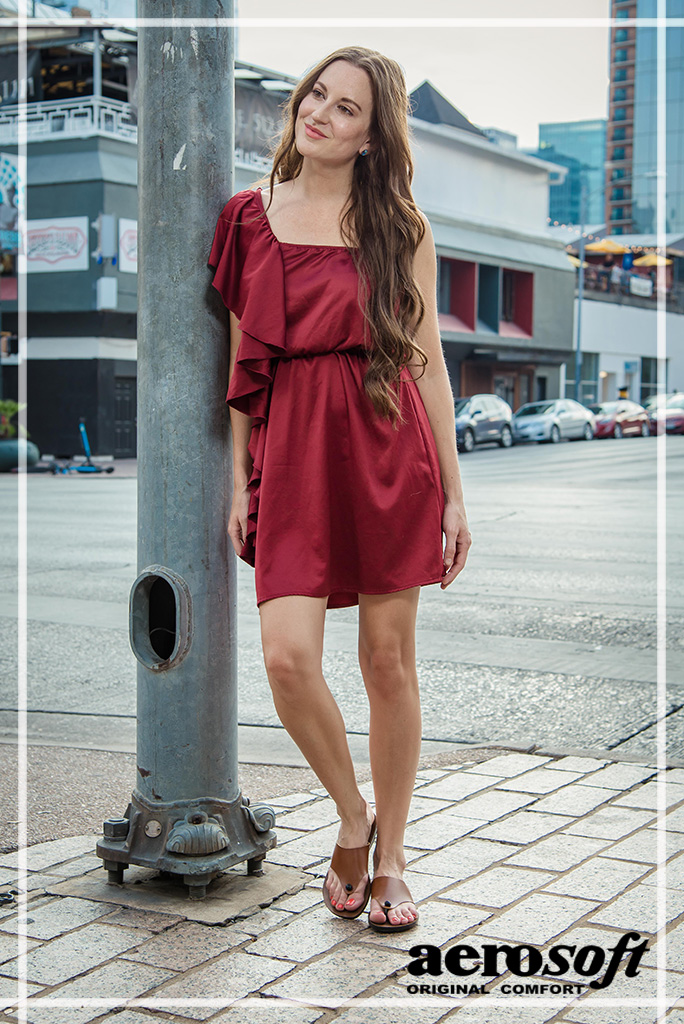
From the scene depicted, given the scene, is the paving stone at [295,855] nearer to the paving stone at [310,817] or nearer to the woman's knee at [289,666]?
the paving stone at [310,817]

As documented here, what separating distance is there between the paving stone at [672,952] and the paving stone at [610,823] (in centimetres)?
70

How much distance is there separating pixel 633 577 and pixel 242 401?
6.51m

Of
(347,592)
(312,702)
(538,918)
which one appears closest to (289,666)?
(312,702)

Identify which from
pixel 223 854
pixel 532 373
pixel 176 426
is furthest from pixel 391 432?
pixel 532 373

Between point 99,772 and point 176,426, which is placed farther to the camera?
point 99,772

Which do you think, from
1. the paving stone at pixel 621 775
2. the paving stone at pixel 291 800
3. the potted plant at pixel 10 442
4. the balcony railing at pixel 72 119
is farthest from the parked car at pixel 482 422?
the paving stone at pixel 291 800

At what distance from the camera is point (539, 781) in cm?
406

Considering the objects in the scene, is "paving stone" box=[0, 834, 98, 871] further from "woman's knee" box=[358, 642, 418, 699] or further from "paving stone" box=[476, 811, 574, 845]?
"paving stone" box=[476, 811, 574, 845]

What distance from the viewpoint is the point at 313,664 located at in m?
2.86

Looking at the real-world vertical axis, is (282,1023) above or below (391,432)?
below

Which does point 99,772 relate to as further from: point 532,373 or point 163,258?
point 532,373

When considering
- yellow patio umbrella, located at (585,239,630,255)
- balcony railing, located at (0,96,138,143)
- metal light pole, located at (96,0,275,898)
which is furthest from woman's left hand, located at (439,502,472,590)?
yellow patio umbrella, located at (585,239,630,255)

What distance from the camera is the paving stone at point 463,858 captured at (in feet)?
10.5

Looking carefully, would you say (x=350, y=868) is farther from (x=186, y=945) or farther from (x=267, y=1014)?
(x=267, y=1014)
